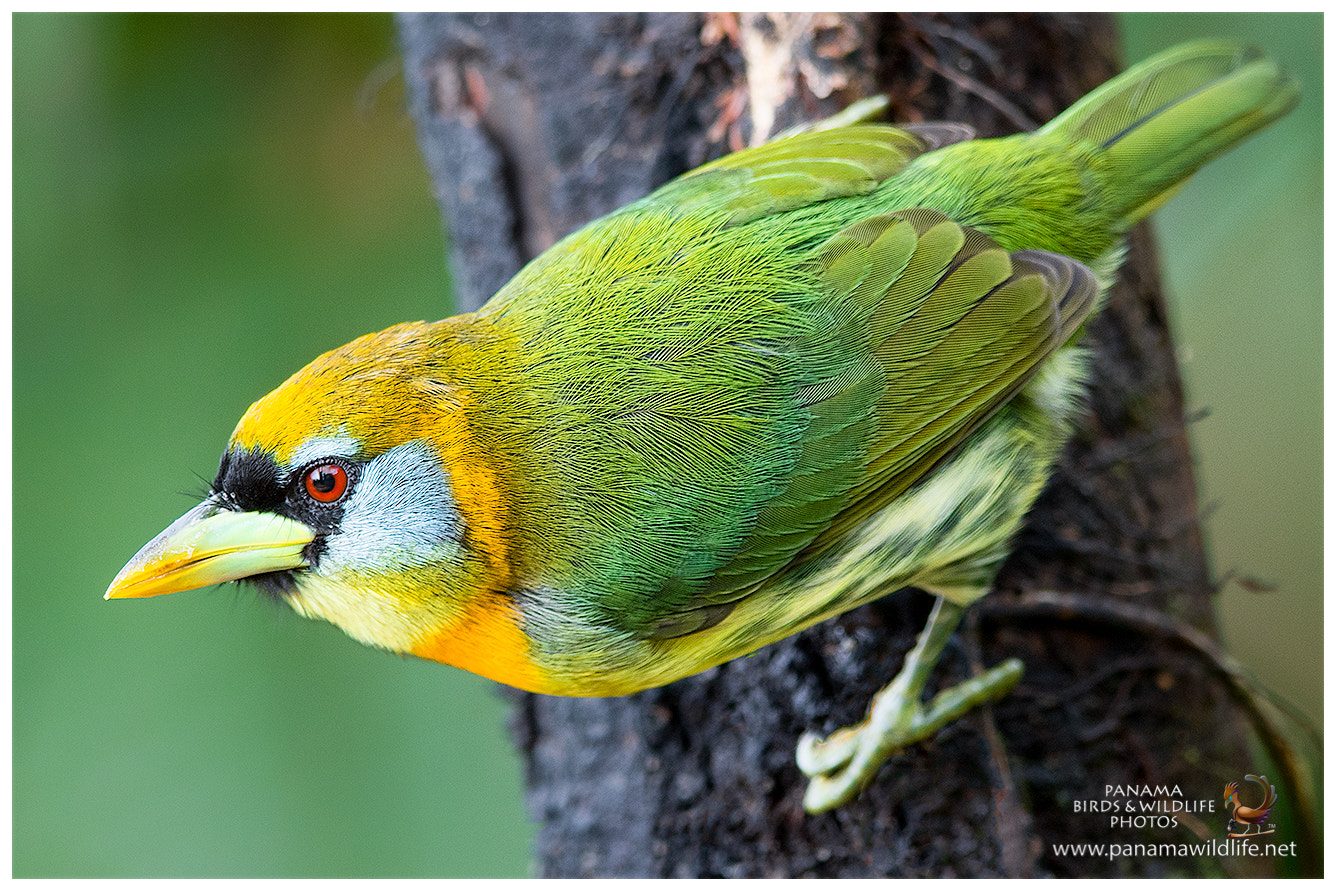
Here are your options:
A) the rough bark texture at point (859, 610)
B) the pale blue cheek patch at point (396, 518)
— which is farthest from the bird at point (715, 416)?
the rough bark texture at point (859, 610)

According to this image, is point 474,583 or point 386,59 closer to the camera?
point 474,583

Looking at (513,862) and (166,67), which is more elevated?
(166,67)

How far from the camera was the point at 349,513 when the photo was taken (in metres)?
1.54

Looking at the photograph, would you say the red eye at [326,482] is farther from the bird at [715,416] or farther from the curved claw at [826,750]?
the curved claw at [826,750]

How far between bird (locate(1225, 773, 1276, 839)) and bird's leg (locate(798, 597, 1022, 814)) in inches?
22.1

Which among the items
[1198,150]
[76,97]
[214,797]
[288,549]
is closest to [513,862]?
[214,797]

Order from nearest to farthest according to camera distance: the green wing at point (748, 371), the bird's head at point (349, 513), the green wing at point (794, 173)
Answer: the bird's head at point (349, 513) → the green wing at point (748, 371) → the green wing at point (794, 173)

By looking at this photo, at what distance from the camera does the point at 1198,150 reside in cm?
194

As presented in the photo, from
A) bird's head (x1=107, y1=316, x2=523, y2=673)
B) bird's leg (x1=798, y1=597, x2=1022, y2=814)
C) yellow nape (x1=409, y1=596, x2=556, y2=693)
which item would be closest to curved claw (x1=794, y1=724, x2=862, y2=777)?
bird's leg (x1=798, y1=597, x2=1022, y2=814)

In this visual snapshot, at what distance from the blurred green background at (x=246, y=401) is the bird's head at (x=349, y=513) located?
0.18 meters

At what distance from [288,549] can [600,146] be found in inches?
51.9

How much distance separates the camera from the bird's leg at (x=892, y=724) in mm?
2000

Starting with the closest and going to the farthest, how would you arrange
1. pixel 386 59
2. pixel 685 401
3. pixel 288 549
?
pixel 288 549 → pixel 685 401 → pixel 386 59
